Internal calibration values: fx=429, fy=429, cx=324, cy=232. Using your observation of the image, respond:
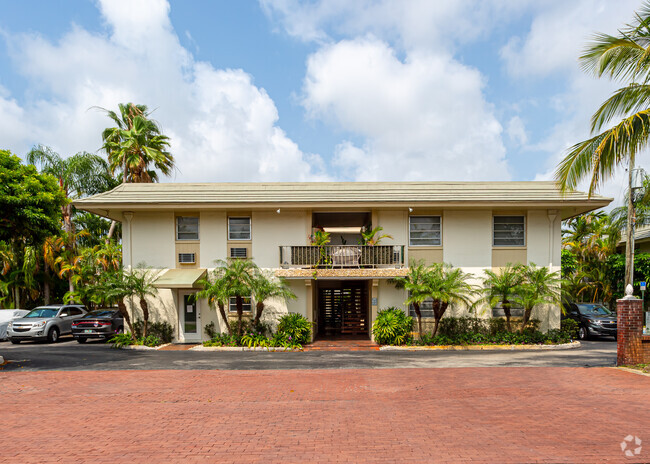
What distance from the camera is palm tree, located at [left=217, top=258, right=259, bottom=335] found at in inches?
628

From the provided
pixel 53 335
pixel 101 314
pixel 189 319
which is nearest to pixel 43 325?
pixel 53 335

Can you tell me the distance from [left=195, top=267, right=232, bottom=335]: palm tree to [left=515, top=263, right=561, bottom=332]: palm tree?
36.2ft

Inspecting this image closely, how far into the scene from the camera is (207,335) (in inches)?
699

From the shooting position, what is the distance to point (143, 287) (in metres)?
16.7

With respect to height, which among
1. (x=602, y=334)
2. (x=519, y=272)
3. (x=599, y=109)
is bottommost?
(x=602, y=334)

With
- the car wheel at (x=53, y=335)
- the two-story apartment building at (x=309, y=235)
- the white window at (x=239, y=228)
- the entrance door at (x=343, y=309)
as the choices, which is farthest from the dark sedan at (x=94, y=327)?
the entrance door at (x=343, y=309)

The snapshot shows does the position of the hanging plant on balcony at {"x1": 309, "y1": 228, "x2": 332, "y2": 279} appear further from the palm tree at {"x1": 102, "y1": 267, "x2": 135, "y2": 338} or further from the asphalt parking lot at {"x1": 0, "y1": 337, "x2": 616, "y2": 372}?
the palm tree at {"x1": 102, "y1": 267, "x2": 135, "y2": 338}

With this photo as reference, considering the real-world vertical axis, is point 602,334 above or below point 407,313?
below

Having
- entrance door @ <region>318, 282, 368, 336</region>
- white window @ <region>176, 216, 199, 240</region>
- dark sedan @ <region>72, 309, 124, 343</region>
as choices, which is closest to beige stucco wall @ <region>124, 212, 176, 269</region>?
white window @ <region>176, 216, 199, 240</region>

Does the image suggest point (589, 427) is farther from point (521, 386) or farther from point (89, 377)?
point (89, 377)

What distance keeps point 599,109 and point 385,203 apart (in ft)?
25.9

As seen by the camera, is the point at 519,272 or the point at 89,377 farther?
the point at 519,272

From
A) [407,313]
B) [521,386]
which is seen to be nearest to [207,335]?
[407,313]

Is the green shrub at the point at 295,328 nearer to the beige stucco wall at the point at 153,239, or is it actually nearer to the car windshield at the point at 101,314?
the beige stucco wall at the point at 153,239
